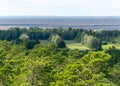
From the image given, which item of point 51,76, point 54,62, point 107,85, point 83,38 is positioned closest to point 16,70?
point 51,76

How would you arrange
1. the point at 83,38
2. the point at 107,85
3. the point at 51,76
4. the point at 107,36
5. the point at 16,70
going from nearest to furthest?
1. the point at 107,85
2. the point at 51,76
3. the point at 16,70
4. the point at 83,38
5. the point at 107,36

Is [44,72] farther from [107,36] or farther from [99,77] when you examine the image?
[107,36]

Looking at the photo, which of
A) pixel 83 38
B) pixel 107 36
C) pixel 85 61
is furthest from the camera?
pixel 107 36

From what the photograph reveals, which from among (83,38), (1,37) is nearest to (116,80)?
(83,38)

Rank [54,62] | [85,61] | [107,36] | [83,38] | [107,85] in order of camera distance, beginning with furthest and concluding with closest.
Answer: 1. [107,36]
2. [83,38]
3. [54,62]
4. [85,61]
5. [107,85]

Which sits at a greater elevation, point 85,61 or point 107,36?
point 85,61

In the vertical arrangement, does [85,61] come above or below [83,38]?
above

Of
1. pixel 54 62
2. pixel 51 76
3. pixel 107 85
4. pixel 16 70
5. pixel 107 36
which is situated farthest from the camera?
pixel 107 36

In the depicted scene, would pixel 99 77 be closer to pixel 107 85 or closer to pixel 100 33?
pixel 107 85

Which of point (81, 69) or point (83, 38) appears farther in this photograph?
point (83, 38)

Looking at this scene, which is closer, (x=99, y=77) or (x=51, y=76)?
(x=99, y=77)
